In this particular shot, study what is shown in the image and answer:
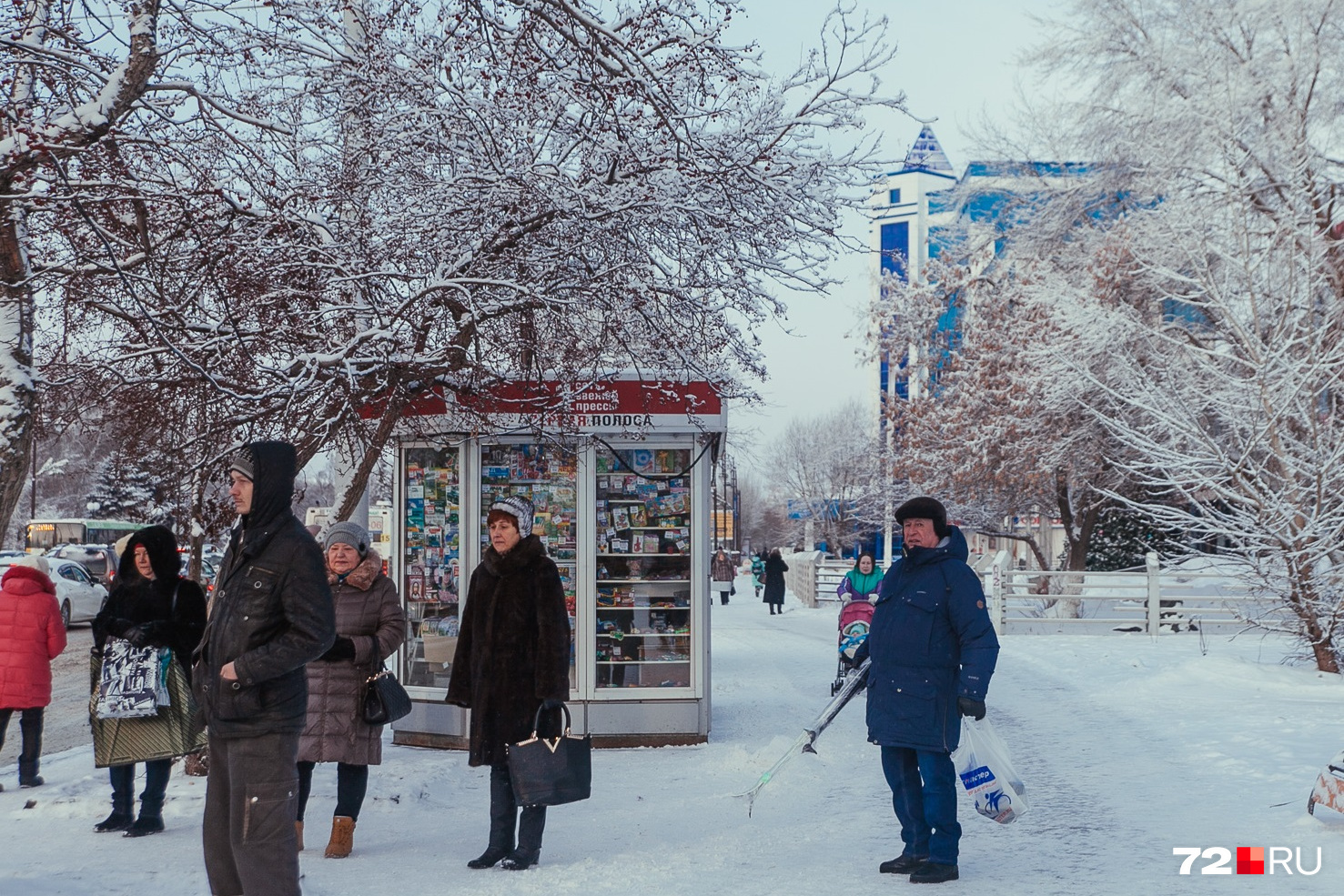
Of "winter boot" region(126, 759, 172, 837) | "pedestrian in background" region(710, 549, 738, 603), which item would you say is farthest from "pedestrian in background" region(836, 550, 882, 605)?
"pedestrian in background" region(710, 549, 738, 603)

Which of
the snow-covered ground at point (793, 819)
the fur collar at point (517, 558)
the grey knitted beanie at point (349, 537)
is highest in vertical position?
the grey knitted beanie at point (349, 537)

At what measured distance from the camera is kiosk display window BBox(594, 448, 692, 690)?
10742 mm

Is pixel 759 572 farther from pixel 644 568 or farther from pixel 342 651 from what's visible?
pixel 342 651

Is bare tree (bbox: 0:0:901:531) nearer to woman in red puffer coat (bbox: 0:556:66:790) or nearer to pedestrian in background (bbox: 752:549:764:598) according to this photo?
woman in red puffer coat (bbox: 0:556:66:790)

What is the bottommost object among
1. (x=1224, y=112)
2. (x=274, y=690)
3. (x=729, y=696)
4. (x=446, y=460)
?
(x=729, y=696)

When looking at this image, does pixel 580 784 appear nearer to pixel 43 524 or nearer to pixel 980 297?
pixel 980 297

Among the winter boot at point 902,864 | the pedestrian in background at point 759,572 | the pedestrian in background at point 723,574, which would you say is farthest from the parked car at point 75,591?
the pedestrian in background at point 759,572

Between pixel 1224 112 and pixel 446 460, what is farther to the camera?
pixel 1224 112

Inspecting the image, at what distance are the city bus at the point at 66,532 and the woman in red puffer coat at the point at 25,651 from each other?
4088 centimetres

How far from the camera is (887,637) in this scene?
6422 mm

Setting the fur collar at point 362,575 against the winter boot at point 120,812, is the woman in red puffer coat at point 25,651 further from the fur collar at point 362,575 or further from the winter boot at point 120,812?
the fur collar at point 362,575

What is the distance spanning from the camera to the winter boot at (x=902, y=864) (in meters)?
6.35

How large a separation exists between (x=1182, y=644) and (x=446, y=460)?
42.6ft

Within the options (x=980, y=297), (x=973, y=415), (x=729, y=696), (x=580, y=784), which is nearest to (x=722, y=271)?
(x=580, y=784)
